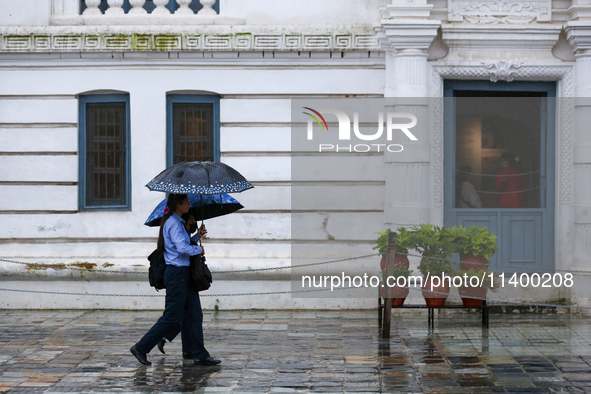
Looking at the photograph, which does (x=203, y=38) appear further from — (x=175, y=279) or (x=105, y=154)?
(x=175, y=279)

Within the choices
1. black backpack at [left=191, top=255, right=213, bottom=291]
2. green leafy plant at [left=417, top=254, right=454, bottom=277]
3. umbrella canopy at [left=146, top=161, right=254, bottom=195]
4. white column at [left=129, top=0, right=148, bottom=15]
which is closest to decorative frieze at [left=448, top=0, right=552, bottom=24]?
green leafy plant at [left=417, top=254, right=454, bottom=277]

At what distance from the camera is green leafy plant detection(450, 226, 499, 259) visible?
9.27m

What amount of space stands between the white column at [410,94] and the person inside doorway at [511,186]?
1.19m

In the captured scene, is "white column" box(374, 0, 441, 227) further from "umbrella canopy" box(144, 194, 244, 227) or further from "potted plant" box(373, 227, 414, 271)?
"umbrella canopy" box(144, 194, 244, 227)

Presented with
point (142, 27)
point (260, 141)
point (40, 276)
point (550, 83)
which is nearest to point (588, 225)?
point (550, 83)

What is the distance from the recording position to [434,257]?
9188 mm

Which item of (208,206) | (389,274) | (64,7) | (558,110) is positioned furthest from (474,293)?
(64,7)

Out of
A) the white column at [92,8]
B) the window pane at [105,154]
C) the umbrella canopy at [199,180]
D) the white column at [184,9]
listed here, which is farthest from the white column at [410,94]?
the white column at [92,8]

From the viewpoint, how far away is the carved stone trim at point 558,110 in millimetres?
10469

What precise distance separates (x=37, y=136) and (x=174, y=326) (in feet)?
15.7

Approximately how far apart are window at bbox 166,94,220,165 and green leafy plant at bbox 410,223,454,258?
128 inches

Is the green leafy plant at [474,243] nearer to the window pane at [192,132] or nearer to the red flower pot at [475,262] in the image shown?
the red flower pot at [475,262]

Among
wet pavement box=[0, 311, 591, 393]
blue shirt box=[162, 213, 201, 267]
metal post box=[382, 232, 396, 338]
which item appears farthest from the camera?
metal post box=[382, 232, 396, 338]

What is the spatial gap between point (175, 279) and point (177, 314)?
347 mm
